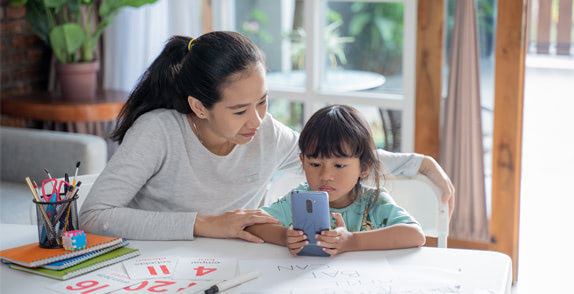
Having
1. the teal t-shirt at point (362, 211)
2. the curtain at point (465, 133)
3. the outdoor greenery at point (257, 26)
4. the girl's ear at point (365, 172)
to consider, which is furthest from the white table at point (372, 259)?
the outdoor greenery at point (257, 26)

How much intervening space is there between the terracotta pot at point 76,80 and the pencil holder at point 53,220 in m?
1.80

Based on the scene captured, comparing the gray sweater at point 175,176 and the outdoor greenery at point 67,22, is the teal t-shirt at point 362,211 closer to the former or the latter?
the gray sweater at point 175,176

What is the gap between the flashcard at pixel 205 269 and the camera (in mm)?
1268

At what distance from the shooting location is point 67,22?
3.11m

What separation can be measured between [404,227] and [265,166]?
502 mm

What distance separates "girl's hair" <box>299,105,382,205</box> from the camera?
1.54 metres

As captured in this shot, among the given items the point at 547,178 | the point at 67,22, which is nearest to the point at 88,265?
the point at 67,22

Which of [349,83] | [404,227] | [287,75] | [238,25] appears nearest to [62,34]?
[238,25]

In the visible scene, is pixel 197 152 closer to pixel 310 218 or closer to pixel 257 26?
pixel 310 218

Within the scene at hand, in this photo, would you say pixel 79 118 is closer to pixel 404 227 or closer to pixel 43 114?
pixel 43 114

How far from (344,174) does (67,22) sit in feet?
6.66

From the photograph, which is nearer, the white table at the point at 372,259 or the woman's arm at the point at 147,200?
the white table at the point at 372,259

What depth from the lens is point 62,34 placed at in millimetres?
3000

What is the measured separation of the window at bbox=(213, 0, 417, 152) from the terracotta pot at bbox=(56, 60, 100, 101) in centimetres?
63
